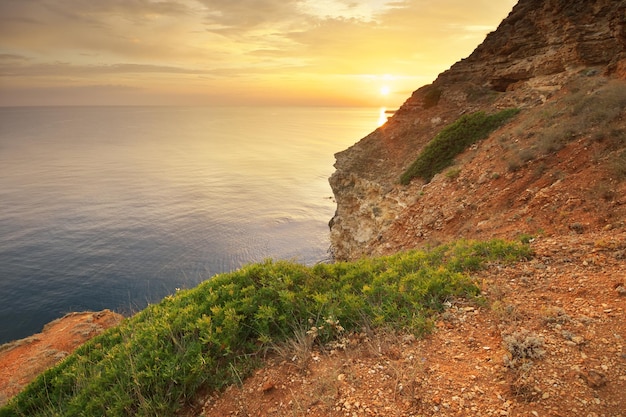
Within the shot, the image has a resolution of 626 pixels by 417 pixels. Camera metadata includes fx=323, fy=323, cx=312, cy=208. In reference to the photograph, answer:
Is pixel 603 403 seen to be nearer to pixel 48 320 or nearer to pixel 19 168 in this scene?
pixel 48 320

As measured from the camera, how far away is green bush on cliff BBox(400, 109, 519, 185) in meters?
19.7

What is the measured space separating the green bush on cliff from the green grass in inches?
502

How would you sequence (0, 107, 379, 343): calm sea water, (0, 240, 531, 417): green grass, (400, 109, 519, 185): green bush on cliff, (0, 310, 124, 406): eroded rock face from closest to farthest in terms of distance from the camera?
1. (0, 240, 531, 417): green grass
2. (0, 310, 124, 406): eroded rock face
3. (400, 109, 519, 185): green bush on cliff
4. (0, 107, 379, 343): calm sea water

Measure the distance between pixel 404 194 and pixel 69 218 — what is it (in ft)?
140

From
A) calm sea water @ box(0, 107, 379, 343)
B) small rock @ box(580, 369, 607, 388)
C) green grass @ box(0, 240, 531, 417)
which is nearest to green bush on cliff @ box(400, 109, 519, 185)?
green grass @ box(0, 240, 531, 417)

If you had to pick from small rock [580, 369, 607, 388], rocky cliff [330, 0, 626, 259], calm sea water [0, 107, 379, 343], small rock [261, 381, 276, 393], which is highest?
rocky cliff [330, 0, 626, 259]

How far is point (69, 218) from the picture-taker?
41312 millimetres

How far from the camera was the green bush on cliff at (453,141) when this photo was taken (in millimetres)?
19734

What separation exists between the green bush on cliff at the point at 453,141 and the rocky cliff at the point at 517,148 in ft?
2.54

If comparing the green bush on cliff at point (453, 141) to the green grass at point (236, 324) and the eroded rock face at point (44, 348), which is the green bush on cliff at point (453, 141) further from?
the eroded rock face at point (44, 348)

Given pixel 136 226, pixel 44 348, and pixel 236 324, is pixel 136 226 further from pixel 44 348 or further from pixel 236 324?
pixel 236 324

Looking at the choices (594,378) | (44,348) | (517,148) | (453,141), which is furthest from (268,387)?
(453,141)

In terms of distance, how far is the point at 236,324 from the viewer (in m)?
5.89

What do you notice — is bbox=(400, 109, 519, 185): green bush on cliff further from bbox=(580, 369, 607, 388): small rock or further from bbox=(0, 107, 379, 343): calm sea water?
bbox=(580, 369, 607, 388): small rock
